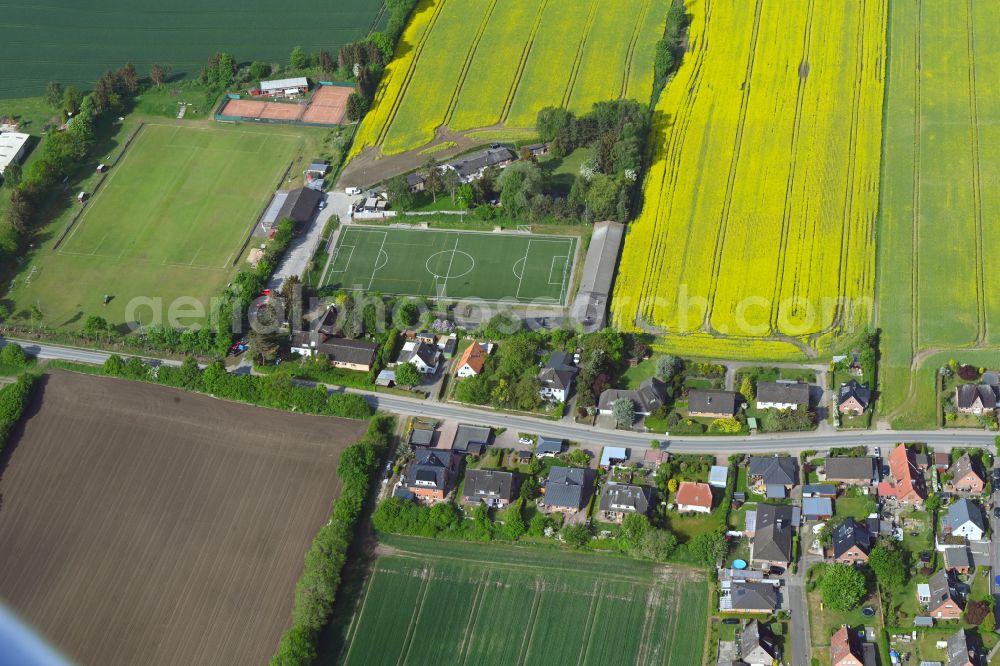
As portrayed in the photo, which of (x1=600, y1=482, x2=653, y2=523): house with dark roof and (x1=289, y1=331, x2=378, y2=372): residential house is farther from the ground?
(x1=289, y1=331, x2=378, y2=372): residential house

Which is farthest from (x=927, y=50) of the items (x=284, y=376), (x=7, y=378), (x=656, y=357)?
(x=7, y=378)

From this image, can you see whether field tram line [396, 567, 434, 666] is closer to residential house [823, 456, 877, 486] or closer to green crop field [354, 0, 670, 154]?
residential house [823, 456, 877, 486]

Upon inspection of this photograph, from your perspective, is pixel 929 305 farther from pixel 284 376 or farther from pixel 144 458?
pixel 144 458

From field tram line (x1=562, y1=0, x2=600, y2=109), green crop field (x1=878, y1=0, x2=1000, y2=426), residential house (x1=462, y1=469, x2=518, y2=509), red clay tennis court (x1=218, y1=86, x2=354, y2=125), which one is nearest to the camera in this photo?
residential house (x1=462, y1=469, x2=518, y2=509)

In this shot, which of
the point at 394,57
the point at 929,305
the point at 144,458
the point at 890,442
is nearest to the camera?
the point at 890,442

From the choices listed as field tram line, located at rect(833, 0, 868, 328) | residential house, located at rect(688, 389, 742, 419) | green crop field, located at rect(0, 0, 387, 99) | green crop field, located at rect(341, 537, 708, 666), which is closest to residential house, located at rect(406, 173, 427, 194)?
green crop field, located at rect(0, 0, 387, 99)

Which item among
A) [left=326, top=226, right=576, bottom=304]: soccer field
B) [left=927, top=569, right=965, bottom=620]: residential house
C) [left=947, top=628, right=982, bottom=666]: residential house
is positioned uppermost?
[left=326, top=226, right=576, bottom=304]: soccer field

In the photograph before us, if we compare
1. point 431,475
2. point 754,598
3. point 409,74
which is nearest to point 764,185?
point 409,74
